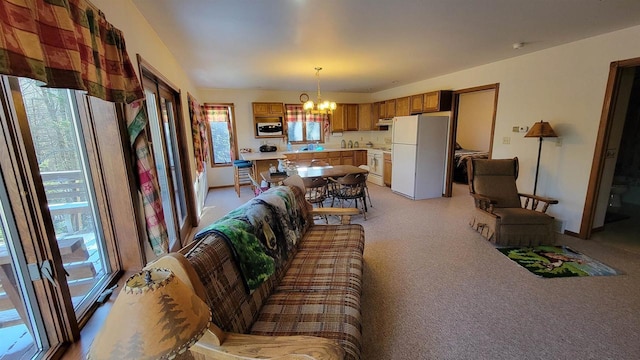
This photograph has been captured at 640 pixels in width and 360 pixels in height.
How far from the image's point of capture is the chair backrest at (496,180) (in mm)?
3390

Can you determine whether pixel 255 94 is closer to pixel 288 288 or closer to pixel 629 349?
pixel 288 288

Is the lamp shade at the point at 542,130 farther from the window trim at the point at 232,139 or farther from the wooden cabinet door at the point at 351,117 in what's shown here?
the window trim at the point at 232,139

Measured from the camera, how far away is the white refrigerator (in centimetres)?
483

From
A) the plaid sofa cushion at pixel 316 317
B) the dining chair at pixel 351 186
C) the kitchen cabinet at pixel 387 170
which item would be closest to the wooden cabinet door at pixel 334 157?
the kitchen cabinet at pixel 387 170

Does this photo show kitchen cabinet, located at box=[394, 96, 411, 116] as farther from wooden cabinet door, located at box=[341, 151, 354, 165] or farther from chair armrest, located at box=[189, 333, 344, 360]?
chair armrest, located at box=[189, 333, 344, 360]

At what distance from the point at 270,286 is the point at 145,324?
98cm

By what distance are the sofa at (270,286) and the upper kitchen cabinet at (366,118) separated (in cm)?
548

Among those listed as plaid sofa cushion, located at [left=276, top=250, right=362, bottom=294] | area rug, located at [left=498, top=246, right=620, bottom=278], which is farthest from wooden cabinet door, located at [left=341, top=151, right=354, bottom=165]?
plaid sofa cushion, located at [left=276, top=250, right=362, bottom=294]

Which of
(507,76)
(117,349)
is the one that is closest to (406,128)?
(507,76)

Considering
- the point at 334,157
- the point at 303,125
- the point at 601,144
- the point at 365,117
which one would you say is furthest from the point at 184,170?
the point at 601,144

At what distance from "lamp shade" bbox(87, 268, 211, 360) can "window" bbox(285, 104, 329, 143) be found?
6253 mm

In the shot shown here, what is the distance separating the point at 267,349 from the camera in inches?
37.9

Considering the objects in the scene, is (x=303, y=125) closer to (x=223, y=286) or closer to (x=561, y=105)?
(x=561, y=105)

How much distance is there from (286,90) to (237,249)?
575 centimetres
